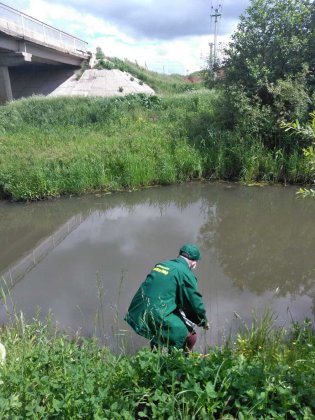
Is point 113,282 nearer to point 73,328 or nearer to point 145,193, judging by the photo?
point 73,328

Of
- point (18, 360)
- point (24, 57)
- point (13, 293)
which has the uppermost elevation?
point (24, 57)

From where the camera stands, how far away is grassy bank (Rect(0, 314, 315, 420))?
240cm

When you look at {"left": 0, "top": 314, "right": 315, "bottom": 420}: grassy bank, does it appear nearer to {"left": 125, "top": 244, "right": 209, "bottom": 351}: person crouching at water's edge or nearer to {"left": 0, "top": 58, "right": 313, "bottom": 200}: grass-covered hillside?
{"left": 125, "top": 244, "right": 209, "bottom": 351}: person crouching at water's edge

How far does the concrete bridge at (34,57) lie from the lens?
21938 mm

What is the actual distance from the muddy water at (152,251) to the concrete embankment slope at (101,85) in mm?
18853

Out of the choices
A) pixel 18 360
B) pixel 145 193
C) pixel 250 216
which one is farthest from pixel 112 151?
pixel 18 360

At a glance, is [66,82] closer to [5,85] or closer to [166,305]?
[5,85]

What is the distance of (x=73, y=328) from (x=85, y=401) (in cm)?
281

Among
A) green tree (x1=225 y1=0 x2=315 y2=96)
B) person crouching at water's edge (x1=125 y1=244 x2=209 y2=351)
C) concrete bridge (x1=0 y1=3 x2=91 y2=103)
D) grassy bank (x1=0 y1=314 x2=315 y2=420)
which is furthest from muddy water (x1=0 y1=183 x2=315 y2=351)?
concrete bridge (x1=0 y1=3 x2=91 y2=103)

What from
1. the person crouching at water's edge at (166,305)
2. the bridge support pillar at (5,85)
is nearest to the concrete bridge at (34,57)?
the bridge support pillar at (5,85)

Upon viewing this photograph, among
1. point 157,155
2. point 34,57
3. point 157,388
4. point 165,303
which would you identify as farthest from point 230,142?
point 34,57

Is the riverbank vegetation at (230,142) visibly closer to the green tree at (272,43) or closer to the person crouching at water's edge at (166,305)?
the green tree at (272,43)

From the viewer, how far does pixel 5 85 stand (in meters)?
25.3

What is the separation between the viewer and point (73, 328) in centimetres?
519
